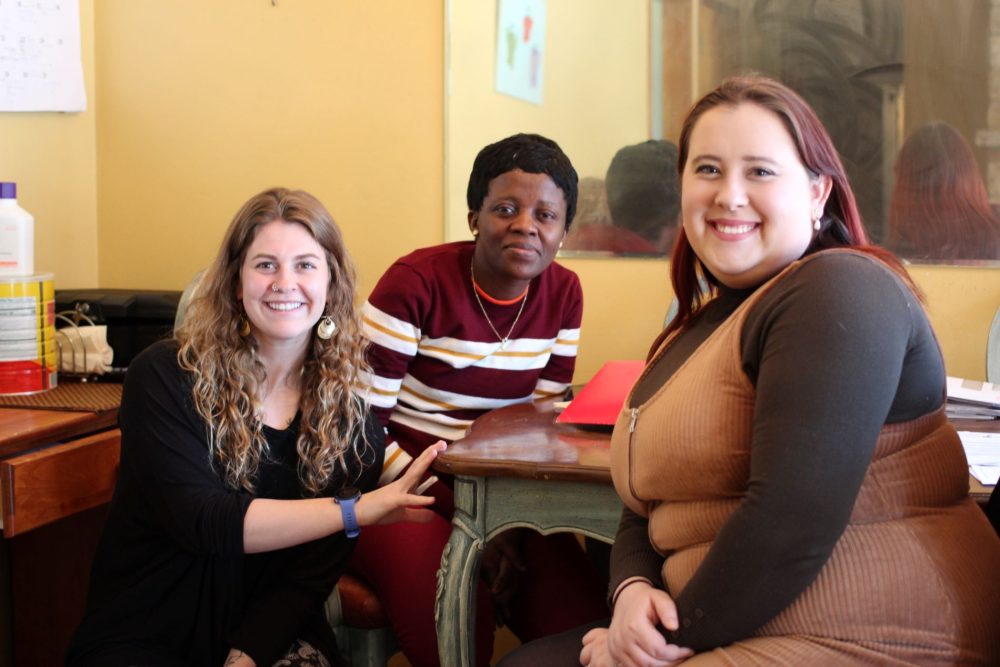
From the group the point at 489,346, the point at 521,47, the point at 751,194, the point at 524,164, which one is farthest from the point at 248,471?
the point at 521,47

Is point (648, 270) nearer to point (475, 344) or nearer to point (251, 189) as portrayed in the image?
A: point (475, 344)

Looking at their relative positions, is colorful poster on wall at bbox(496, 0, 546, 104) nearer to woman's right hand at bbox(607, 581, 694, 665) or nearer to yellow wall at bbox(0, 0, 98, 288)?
yellow wall at bbox(0, 0, 98, 288)

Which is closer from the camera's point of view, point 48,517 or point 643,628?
point 643,628

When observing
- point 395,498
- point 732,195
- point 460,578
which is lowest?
point 460,578

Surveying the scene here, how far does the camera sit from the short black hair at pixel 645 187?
2.66 metres

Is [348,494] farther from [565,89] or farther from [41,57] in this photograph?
[41,57]

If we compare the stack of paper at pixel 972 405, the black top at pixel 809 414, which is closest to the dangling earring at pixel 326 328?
the black top at pixel 809 414

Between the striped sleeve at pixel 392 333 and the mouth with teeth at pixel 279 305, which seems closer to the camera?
the mouth with teeth at pixel 279 305

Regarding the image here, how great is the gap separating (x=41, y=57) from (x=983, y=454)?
246 centimetres

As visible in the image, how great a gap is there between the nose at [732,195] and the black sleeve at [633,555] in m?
0.44

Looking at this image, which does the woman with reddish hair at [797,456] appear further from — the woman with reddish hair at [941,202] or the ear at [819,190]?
the woman with reddish hair at [941,202]

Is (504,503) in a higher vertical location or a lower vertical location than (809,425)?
lower

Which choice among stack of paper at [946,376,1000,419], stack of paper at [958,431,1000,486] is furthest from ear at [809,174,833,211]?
stack of paper at [946,376,1000,419]

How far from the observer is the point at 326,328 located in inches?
68.7
